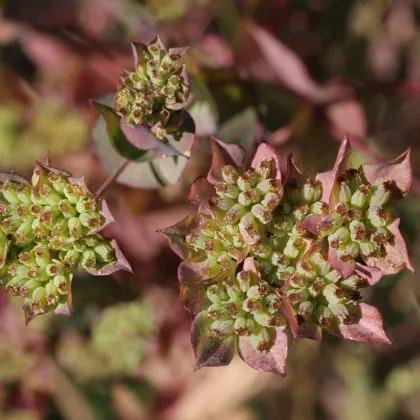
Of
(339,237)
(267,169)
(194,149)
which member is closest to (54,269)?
(267,169)

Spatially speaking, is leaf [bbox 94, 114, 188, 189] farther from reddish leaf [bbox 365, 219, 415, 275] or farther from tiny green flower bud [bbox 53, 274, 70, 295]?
reddish leaf [bbox 365, 219, 415, 275]

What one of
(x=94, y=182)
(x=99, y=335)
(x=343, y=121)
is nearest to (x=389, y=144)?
(x=343, y=121)

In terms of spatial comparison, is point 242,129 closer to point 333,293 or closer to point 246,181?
point 246,181

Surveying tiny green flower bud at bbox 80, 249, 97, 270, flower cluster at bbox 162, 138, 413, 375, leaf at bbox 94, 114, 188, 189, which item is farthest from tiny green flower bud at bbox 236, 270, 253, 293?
leaf at bbox 94, 114, 188, 189

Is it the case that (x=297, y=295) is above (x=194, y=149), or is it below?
above

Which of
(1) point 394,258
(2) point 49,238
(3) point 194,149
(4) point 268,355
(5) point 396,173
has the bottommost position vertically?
(3) point 194,149

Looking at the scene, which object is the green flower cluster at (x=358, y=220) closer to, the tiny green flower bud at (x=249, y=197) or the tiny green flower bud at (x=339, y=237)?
the tiny green flower bud at (x=339, y=237)
